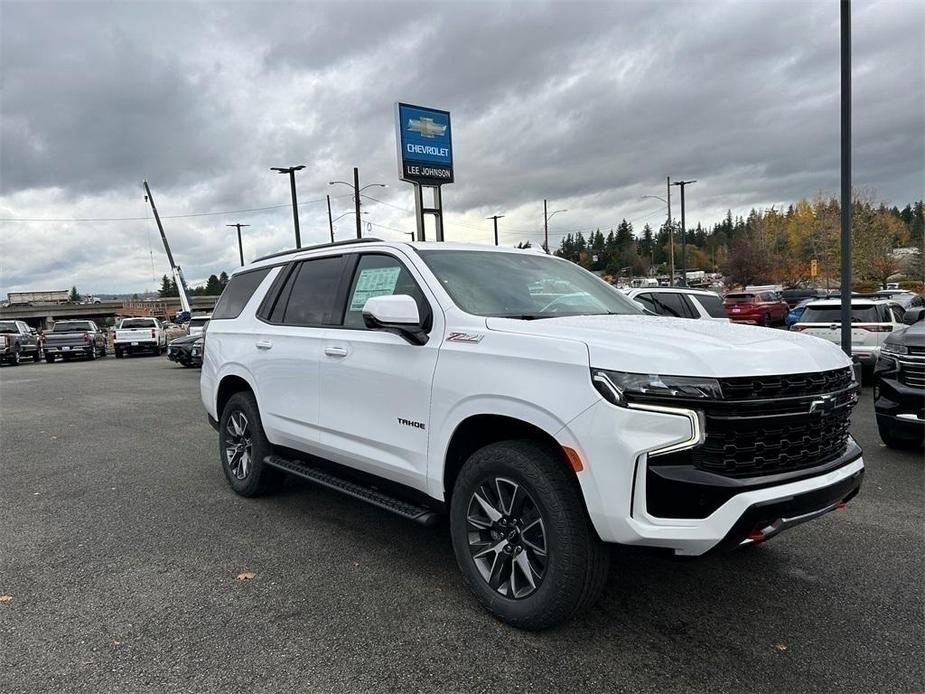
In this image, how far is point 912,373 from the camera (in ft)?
19.8

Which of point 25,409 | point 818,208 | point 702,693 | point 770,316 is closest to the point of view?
point 702,693

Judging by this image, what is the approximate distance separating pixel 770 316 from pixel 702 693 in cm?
2837

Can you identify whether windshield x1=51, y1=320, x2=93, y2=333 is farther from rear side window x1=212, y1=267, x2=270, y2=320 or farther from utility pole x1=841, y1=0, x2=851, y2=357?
utility pole x1=841, y1=0, x2=851, y2=357

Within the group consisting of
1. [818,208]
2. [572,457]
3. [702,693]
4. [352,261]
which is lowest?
[702,693]

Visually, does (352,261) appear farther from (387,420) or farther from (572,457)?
(572,457)

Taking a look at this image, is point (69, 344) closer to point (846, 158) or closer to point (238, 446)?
point (238, 446)

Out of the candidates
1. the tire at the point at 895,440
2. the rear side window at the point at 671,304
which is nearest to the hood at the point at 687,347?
the tire at the point at 895,440

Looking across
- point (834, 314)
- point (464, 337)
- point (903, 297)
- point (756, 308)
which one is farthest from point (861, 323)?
point (756, 308)

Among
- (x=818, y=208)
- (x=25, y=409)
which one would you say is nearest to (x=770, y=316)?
(x=25, y=409)

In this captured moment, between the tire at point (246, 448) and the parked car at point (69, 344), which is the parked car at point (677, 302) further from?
the parked car at point (69, 344)

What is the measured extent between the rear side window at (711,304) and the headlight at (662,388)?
8319 millimetres

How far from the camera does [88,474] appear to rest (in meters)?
6.27

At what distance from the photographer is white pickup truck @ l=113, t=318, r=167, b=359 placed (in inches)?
1081

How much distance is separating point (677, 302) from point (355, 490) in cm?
778
